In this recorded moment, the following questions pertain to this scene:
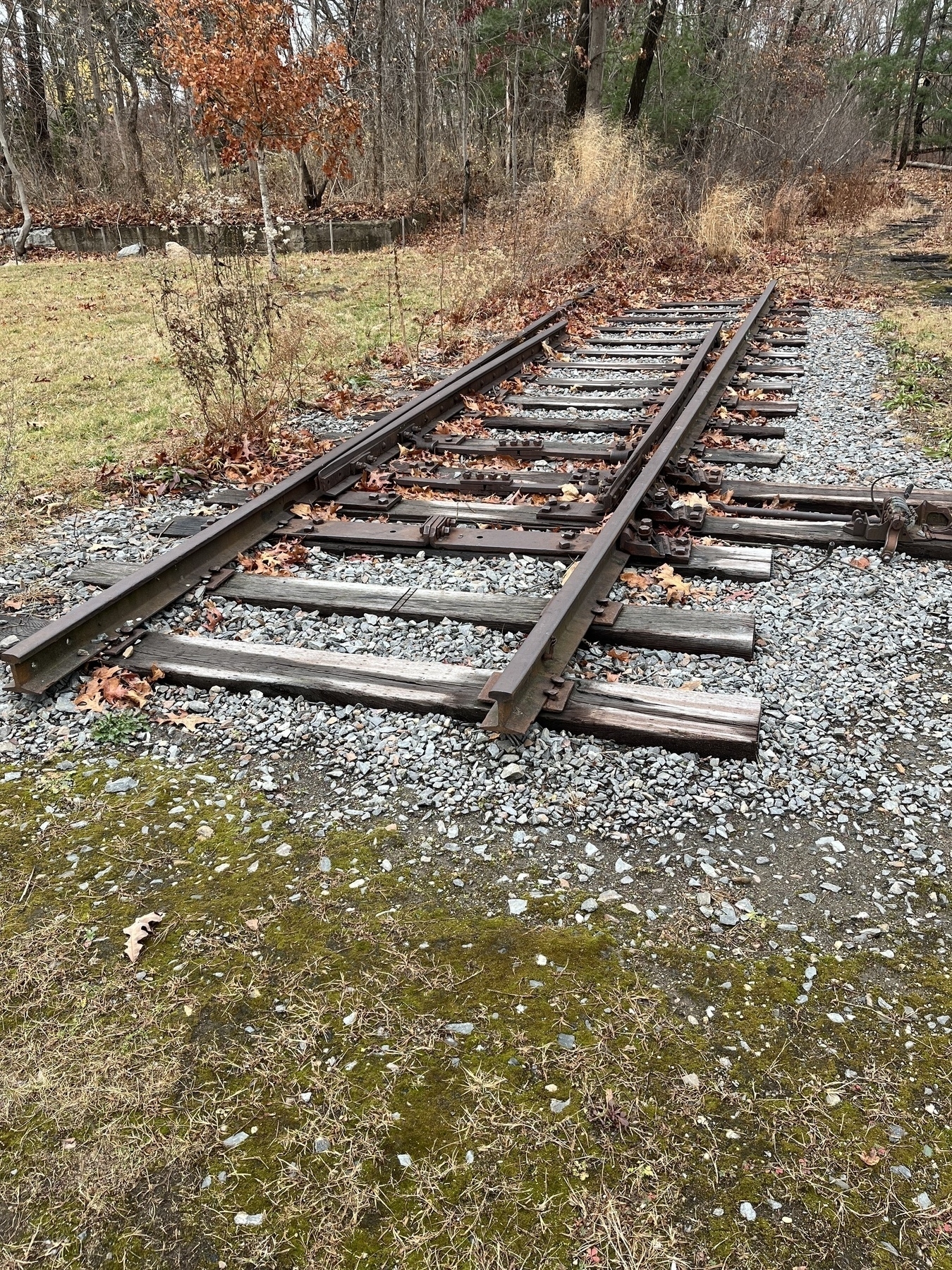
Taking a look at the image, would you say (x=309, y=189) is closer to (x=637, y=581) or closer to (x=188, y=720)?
(x=637, y=581)

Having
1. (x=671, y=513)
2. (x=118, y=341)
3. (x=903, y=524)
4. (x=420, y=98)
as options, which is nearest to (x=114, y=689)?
(x=671, y=513)

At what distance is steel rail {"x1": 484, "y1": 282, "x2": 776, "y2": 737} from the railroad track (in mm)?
11

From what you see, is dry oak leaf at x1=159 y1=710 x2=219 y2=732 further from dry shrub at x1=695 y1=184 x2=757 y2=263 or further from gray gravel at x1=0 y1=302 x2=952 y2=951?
dry shrub at x1=695 y1=184 x2=757 y2=263

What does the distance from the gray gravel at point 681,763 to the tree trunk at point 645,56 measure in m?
19.1

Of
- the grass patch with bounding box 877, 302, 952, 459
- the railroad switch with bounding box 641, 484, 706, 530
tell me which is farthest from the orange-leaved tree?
the railroad switch with bounding box 641, 484, 706, 530

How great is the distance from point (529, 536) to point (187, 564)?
184cm

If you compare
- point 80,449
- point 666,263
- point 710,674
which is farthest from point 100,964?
point 666,263

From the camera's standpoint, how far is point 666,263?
14602 millimetres

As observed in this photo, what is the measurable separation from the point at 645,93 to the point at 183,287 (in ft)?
54.1

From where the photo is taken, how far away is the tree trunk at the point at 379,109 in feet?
66.6

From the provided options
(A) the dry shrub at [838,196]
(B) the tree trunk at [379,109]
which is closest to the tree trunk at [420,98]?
(B) the tree trunk at [379,109]

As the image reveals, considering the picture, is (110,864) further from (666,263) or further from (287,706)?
(666,263)

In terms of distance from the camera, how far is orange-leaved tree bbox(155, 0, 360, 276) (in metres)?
11.7

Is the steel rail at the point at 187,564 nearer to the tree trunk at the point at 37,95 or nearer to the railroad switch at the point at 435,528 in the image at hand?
the railroad switch at the point at 435,528
